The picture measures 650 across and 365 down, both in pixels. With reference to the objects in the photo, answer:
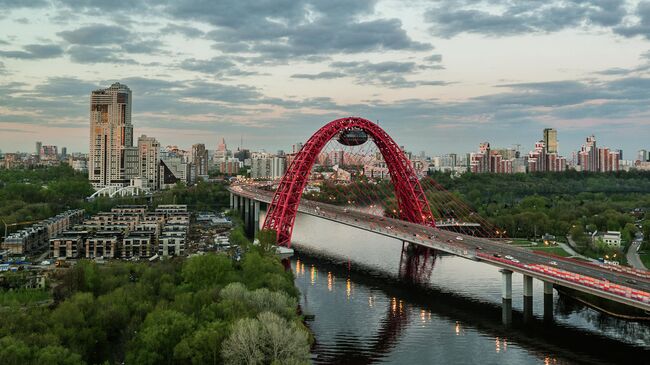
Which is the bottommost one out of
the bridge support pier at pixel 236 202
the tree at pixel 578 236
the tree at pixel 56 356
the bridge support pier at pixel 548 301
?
the bridge support pier at pixel 548 301

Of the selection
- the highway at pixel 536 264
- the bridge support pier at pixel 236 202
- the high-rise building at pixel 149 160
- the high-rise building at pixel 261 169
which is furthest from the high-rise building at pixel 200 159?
the highway at pixel 536 264

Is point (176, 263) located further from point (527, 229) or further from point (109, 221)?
point (527, 229)

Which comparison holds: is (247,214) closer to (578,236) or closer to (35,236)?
(35,236)

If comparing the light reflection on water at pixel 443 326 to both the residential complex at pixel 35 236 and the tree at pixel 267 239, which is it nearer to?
the tree at pixel 267 239

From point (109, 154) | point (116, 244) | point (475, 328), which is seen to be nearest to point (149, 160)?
point (109, 154)

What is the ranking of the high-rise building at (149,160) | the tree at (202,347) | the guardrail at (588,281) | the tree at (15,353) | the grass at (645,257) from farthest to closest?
the high-rise building at (149,160) < the grass at (645,257) < the guardrail at (588,281) < the tree at (202,347) < the tree at (15,353)

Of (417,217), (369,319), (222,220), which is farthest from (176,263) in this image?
(222,220)

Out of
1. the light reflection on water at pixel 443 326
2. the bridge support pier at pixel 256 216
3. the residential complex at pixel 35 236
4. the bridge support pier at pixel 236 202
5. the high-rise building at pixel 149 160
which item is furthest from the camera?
the high-rise building at pixel 149 160
